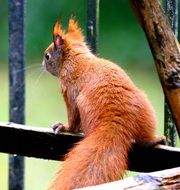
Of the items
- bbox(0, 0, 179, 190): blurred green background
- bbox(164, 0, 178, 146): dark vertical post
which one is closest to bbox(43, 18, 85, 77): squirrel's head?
bbox(164, 0, 178, 146): dark vertical post

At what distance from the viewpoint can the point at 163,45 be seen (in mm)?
1596

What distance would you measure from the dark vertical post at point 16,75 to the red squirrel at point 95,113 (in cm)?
13

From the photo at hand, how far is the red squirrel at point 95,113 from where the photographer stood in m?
1.71

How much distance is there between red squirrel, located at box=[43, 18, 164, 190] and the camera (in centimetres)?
171

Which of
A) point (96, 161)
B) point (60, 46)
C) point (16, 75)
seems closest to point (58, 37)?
point (60, 46)

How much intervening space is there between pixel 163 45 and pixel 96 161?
0.30 meters

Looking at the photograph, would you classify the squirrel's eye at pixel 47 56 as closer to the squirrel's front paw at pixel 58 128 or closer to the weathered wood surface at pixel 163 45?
the squirrel's front paw at pixel 58 128

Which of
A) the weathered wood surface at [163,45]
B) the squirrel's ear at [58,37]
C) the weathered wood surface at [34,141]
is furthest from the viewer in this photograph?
the squirrel's ear at [58,37]

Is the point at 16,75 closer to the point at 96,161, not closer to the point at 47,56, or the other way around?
the point at 47,56

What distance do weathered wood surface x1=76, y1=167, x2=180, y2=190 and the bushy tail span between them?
285 millimetres

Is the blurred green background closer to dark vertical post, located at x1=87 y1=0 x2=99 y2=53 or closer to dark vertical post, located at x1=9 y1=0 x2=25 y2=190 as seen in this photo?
dark vertical post, located at x1=9 y1=0 x2=25 y2=190

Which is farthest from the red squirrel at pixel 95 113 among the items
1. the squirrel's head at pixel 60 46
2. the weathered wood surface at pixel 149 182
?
the weathered wood surface at pixel 149 182

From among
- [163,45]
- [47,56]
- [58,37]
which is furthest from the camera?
[47,56]

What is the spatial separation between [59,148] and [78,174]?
291 millimetres
